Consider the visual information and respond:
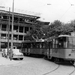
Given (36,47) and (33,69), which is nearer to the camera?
(33,69)

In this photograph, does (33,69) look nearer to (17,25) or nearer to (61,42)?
(61,42)

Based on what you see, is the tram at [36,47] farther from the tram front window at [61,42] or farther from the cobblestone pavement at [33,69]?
the cobblestone pavement at [33,69]

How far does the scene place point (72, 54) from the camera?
1524 centimetres

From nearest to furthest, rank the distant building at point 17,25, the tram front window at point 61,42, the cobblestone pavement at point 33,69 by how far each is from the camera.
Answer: the cobblestone pavement at point 33,69 → the tram front window at point 61,42 → the distant building at point 17,25

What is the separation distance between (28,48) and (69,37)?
15562 millimetres

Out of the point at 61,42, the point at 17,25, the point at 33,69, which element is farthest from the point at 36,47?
the point at 17,25

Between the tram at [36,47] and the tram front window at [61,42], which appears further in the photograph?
the tram at [36,47]

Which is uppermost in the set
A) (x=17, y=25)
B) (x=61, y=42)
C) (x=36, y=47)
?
(x=17, y=25)

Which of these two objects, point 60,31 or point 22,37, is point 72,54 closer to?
point 60,31

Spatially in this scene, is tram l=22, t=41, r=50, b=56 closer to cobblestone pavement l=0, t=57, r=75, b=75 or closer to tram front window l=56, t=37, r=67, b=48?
tram front window l=56, t=37, r=67, b=48

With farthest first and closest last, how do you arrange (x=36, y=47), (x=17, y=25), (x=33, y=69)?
(x=17, y=25), (x=36, y=47), (x=33, y=69)

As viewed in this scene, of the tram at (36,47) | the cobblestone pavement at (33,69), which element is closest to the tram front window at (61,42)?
the cobblestone pavement at (33,69)

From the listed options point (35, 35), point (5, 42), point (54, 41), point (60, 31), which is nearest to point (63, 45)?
point (54, 41)

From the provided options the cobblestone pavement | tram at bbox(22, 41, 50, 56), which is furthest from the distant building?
the cobblestone pavement
